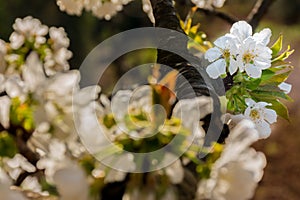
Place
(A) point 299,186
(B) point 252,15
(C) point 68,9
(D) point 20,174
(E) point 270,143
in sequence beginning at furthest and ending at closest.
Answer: (E) point 270,143 < (A) point 299,186 < (B) point 252,15 < (C) point 68,9 < (D) point 20,174

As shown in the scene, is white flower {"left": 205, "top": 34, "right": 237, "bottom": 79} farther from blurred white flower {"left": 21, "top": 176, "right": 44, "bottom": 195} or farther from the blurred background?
the blurred background

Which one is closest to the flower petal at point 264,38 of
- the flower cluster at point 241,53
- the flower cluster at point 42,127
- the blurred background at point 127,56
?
the flower cluster at point 241,53

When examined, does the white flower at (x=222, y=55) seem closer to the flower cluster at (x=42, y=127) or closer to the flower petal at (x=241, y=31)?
the flower petal at (x=241, y=31)

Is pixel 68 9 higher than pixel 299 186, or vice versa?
pixel 68 9

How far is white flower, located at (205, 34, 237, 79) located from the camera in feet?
2.35

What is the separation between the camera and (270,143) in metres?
3.64

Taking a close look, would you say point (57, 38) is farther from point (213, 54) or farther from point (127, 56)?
point (127, 56)

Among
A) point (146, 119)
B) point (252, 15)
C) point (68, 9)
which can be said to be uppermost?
point (146, 119)

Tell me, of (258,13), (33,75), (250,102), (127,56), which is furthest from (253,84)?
(127,56)

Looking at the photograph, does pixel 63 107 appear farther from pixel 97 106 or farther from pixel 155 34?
pixel 155 34

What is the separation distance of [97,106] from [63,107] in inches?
1.2

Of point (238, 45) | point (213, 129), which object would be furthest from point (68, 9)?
point (213, 129)

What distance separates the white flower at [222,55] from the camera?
2.35ft

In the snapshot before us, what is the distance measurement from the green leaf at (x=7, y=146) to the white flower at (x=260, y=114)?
283 millimetres
